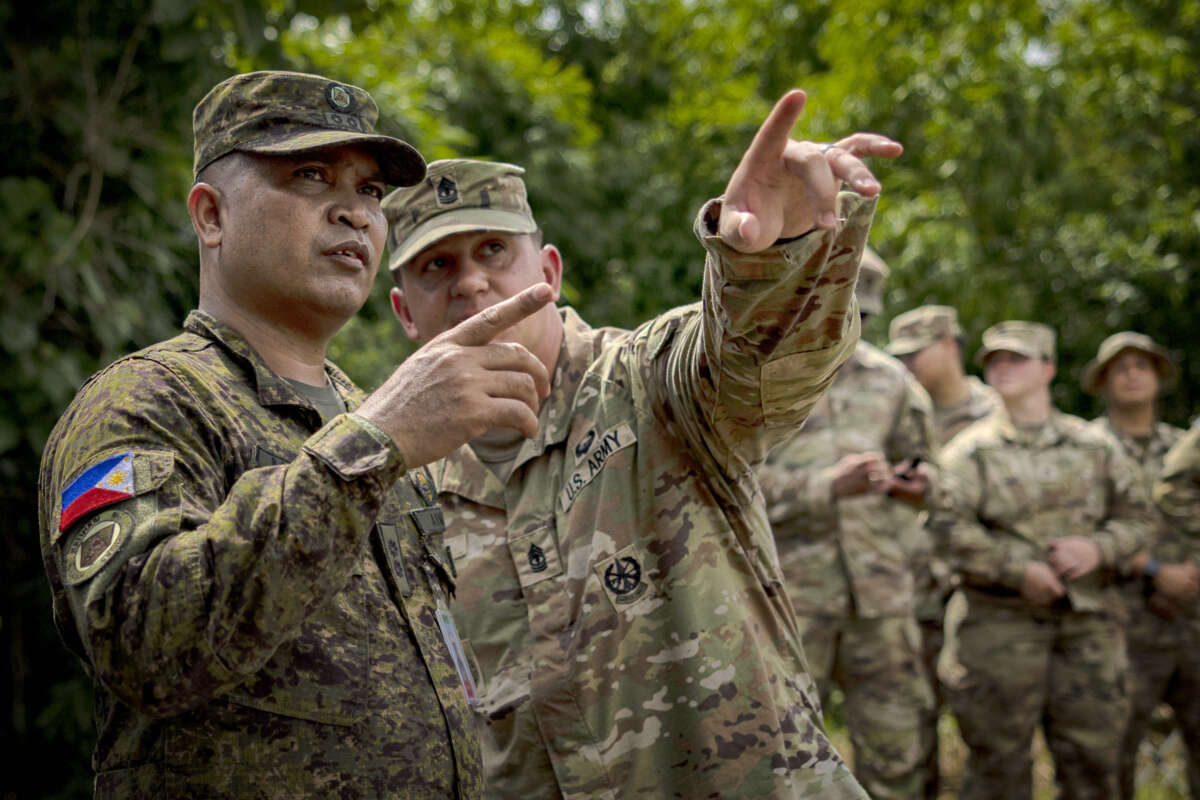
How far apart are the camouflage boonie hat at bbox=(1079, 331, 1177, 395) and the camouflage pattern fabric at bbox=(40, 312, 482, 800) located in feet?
20.7

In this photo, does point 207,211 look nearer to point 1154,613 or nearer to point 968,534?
point 968,534

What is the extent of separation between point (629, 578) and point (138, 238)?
3.23m

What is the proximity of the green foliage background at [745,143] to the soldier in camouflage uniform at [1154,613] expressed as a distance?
10.6 ft

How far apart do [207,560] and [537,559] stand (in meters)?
1.17

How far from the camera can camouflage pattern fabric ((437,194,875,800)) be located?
7.94 ft

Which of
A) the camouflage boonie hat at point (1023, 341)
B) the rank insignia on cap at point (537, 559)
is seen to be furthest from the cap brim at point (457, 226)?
the camouflage boonie hat at point (1023, 341)

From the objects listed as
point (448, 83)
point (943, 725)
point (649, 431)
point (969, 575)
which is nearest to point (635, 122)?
point (448, 83)

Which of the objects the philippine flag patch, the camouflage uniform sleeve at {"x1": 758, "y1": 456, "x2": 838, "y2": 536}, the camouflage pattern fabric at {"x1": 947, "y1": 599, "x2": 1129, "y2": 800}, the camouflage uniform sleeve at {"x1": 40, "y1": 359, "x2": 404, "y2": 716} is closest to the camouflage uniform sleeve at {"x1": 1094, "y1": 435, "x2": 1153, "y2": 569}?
the camouflage pattern fabric at {"x1": 947, "y1": 599, "x2": 1129, "y2": 800}

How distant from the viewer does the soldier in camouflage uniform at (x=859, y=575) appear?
5418 millimetres

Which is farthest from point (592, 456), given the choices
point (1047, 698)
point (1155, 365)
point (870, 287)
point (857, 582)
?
point (1155, 365)

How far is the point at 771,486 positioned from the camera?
18.1 feet

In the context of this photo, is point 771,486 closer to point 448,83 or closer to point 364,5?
point 364,5

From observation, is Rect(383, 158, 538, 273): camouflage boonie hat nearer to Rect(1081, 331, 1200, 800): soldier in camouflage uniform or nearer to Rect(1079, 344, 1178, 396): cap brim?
Rect(1081, 331, 1200, 800): soldier in camouflage uniform

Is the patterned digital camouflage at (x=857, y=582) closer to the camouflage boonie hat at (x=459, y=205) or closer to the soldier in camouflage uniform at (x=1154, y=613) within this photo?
the soldier in camouflage uniform at (x=1154, y=613)
